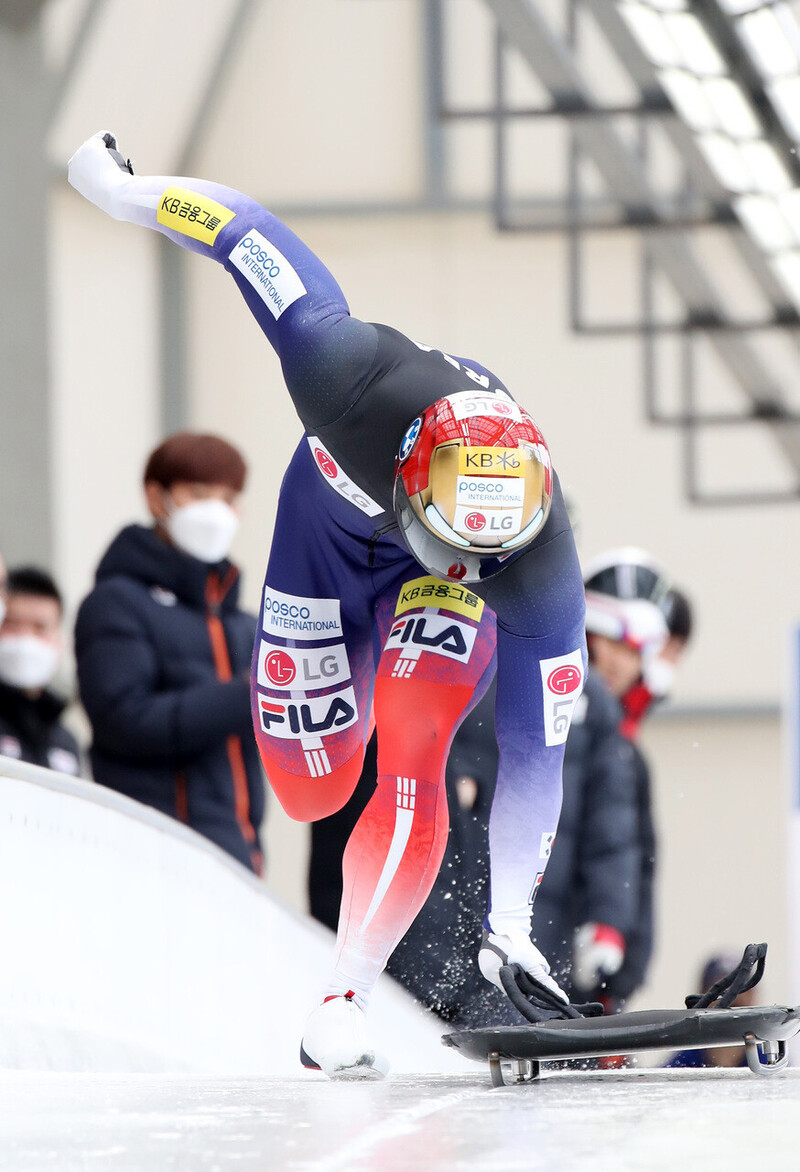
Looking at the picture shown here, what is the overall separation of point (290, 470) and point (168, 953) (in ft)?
5.10

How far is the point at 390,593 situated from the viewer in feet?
9.75

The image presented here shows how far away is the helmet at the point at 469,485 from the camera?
96.6 inches

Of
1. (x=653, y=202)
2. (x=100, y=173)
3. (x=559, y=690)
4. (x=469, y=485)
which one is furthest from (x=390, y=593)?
(x=653, y=202)

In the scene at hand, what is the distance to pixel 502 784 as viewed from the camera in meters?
2.85

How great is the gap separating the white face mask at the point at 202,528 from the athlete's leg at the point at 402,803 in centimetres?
135

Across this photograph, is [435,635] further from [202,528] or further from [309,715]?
[202,528]

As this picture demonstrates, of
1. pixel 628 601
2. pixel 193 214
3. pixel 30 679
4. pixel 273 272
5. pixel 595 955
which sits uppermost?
pixel 193 214

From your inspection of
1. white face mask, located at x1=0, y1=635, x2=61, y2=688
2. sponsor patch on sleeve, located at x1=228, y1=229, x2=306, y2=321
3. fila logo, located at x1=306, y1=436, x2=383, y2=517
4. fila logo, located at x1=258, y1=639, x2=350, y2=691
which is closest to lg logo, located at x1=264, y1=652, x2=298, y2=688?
fila logo, located at x1=258, y1=639, x2=350, y2=691

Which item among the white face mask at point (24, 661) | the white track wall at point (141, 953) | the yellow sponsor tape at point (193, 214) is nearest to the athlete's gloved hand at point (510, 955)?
the white track wall at point (141, 953)

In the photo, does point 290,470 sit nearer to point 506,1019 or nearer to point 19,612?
point 506,1019

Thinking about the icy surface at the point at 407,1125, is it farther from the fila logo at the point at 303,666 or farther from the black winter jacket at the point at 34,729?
the black winter jacket at the point at 34,729

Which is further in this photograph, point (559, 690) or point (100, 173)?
point (100, 173)

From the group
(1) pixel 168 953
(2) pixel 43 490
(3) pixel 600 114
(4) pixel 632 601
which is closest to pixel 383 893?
(1) pixel 168 953

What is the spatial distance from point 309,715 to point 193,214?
910 millimetres
